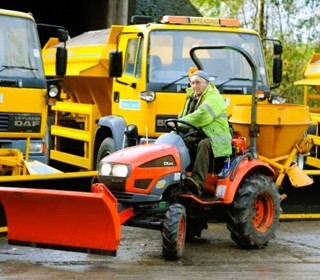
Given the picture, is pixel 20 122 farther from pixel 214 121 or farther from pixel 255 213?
pixel 255 213

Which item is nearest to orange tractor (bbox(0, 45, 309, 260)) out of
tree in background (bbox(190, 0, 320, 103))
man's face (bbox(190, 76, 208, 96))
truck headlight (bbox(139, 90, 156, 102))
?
man's face (bbox(190, 76, 208, 96))

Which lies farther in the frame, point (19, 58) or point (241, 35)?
point (241, 35)

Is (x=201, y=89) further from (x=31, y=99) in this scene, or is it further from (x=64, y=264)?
(x=31, y=99)

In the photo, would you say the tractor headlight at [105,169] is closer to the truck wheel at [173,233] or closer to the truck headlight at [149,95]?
the truck wheel at [173,233]

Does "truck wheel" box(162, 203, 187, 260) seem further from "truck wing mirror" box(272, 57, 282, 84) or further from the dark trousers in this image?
"truck wing mirror" box(272, 57, 282, 84)

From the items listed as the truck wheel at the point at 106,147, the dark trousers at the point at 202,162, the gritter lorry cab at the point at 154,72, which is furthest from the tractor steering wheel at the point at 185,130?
the truck wheel at the point at 106,147

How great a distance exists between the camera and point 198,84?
10305 millimetres

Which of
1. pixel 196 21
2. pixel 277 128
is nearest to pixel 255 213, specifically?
pixel 277 128

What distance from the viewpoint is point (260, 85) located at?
48.0 ft

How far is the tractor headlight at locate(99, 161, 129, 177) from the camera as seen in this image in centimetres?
948

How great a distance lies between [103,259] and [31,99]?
4.16 meters

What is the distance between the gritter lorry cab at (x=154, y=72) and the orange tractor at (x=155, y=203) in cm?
311

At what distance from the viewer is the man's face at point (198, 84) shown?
10.3 m

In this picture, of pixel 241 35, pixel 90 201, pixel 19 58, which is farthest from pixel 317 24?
pixel 90 201
